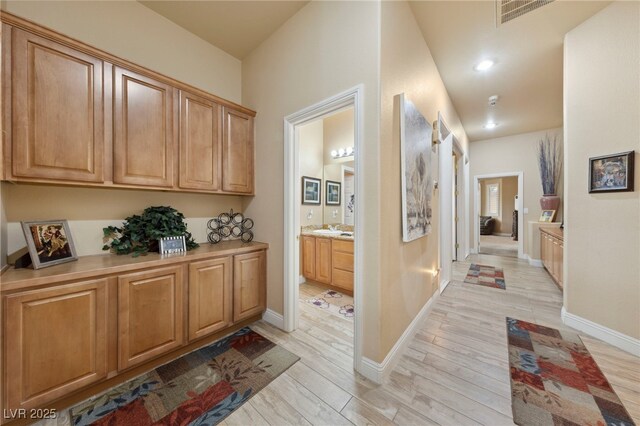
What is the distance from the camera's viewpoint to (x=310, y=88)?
1.95m

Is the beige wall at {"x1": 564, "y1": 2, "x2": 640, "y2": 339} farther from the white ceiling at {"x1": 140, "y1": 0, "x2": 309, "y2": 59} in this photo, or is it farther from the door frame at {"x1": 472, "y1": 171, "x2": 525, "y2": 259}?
the door frame at {"x1": 472, "y1": 171, "x2": 525, "y2": 259}

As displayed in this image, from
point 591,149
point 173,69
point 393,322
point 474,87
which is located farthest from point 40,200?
point 474,87

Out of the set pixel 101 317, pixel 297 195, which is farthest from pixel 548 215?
pixel 101 317

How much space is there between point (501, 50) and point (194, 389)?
4.32 metres

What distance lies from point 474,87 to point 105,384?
5.10 m

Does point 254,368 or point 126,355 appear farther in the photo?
point 254,368

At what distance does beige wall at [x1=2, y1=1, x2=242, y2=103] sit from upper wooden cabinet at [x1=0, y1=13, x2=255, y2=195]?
0.44m

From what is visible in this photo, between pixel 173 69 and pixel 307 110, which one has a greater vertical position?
pixel 173 69

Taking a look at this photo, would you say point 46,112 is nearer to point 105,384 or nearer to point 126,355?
point 126,355

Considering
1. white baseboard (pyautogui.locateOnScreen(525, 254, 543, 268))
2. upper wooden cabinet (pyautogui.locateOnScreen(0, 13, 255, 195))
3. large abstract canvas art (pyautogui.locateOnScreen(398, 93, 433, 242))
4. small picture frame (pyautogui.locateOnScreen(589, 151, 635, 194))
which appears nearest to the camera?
upper wooden cabinet (pyautogui.locateOnScreen(0, 13, 255, 195))

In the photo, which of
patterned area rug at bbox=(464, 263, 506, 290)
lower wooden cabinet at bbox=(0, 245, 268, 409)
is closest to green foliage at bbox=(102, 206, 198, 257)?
lower wooden cabinet at bbox=(0, 245, 268, 409)

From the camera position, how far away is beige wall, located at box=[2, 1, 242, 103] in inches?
63.9

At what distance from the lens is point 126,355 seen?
59.5 inches

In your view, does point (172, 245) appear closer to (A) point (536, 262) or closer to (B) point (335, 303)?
(B) point (335, 303)
